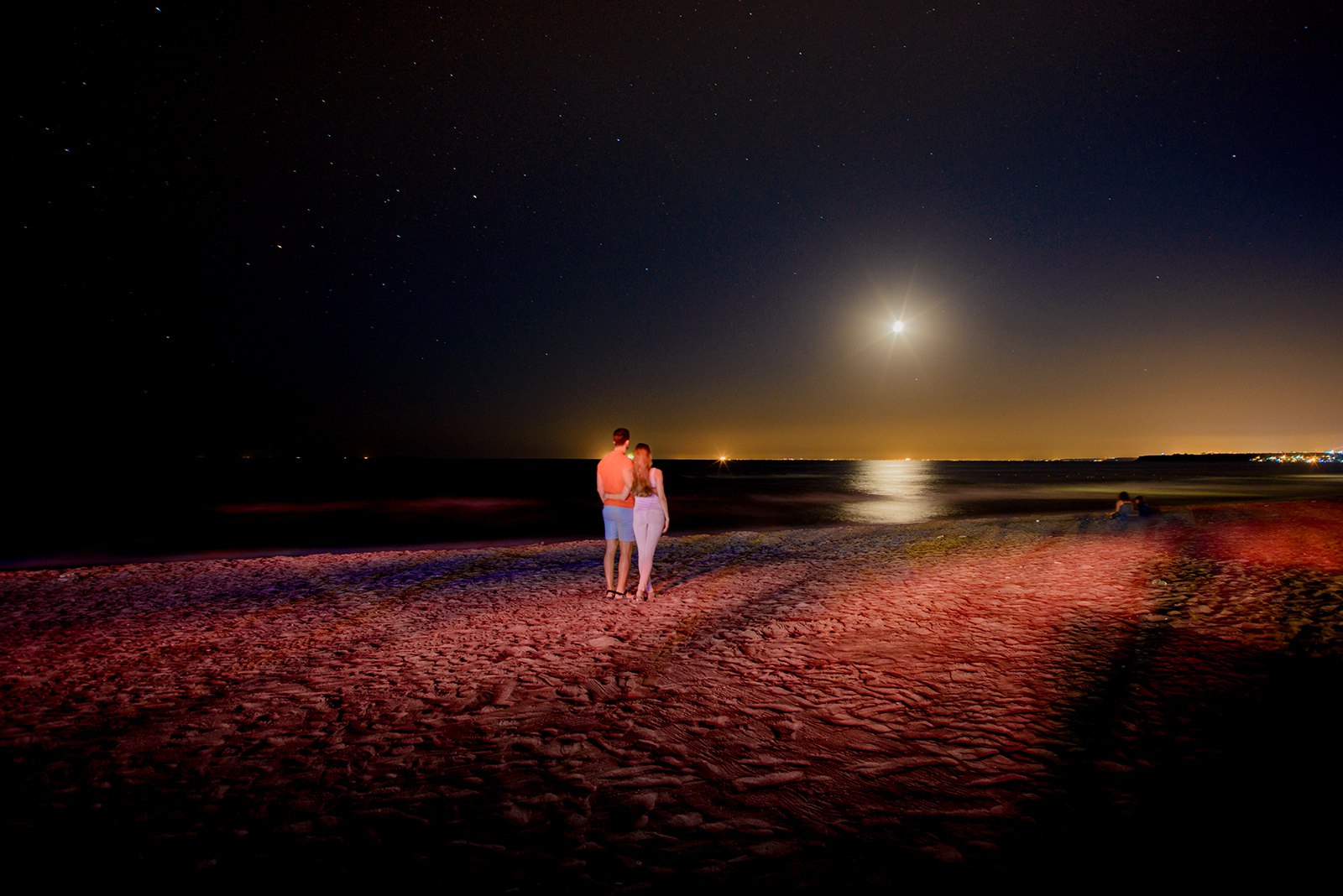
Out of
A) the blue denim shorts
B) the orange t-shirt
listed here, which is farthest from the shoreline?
the orange t-shirt

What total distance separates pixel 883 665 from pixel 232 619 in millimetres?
8231

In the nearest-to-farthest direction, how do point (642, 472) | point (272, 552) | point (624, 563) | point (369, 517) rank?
1. point (642, 472)
2. point (624, 563)
3. point (272, 552)
4. point (369, 517)

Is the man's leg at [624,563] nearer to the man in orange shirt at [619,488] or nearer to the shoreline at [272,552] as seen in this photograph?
the man in orange shirt at [619,488]

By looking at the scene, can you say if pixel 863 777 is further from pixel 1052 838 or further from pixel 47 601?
pixel 47 601

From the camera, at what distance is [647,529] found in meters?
7.86

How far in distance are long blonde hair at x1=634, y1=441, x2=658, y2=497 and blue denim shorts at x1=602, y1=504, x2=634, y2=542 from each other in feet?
1.28

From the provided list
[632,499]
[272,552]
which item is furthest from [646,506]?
[272,552]

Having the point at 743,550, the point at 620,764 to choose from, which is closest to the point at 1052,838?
the point at 620,764

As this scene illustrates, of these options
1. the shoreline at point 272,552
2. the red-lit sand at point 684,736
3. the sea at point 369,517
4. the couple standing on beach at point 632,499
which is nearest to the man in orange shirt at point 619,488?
the couple standing on beach at point 632,499

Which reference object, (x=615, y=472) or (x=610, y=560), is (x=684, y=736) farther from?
(x=610, y=560)

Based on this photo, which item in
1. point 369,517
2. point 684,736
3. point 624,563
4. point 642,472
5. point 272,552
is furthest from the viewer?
point 369,517

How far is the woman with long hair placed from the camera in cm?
748

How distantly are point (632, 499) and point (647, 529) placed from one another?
19.3 inches

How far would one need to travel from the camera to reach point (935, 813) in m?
3.24
